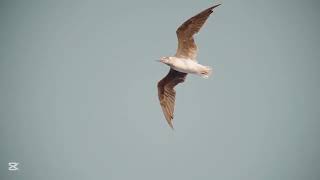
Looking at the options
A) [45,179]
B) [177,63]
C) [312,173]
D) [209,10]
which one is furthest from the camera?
[45,179]

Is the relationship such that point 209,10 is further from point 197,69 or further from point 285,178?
point 285,178

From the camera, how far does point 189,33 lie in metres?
30.7

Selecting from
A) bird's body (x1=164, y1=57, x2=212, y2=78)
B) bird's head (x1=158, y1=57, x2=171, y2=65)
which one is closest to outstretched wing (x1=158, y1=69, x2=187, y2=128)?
bird's head (x1=158, y1=57, x2=171, y2=65)

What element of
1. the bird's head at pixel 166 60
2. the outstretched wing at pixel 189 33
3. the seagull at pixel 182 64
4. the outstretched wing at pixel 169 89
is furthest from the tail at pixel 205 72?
the outstretched wing at pixel 169 89

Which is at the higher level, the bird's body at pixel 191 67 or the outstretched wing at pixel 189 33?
the outstretched wing at pixel 189 33

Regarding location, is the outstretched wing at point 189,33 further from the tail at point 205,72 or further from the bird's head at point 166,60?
the tail at point 205,72

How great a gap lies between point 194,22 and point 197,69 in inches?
91.4

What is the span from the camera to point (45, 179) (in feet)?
656

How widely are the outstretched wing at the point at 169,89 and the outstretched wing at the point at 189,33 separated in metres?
1.54

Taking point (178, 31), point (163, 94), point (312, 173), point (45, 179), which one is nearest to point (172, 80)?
point (163, 94)

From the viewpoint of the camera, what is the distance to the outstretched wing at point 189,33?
29745mm

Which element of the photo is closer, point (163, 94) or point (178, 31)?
point (178, 31)

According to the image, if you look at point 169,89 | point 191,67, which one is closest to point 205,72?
point 191,67

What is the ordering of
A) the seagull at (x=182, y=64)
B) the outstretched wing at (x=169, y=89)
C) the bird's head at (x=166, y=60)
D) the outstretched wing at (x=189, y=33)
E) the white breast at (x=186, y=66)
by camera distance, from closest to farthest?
the outstretched wing at (x=189, y=33)
the seagull at (x=182, y=64)
the white breast at (x=186, y=66)
the bird's head at (x=166, y=60)
the outstretched wing at (x=169, y=89)
